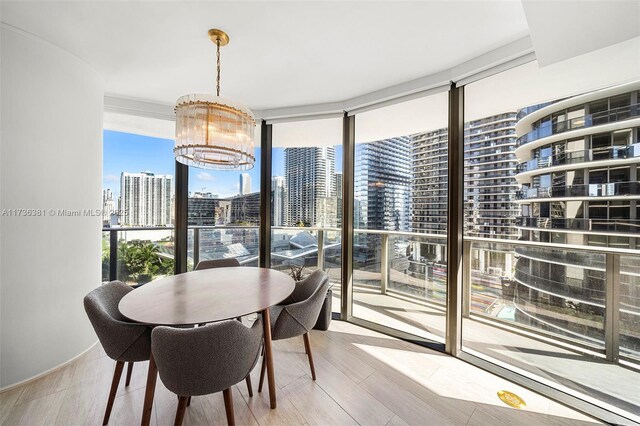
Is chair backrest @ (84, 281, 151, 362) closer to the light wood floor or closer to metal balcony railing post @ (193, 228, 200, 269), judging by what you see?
the light wood floor

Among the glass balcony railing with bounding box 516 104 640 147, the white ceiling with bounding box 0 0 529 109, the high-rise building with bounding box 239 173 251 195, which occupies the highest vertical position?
the white ceiling with bounding box 0 0 529 109

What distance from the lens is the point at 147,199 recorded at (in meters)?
3.33

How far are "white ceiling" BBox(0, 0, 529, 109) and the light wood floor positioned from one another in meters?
2.68

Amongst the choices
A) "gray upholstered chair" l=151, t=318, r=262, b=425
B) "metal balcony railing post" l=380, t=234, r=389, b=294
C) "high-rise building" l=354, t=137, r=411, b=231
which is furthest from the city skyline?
"gray upholstered chair" l=151, t=318, r=262, b=425

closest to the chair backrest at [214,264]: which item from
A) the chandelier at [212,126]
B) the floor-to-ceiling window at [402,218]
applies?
the chandelier at [212,126]

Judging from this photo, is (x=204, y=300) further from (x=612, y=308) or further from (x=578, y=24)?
(x=612, y=308)

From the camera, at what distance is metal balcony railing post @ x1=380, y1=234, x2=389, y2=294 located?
3162mm

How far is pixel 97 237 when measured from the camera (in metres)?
2.50

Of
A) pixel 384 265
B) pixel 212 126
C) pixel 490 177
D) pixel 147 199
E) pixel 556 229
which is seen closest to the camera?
pixel 212 126

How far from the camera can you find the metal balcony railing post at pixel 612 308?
1.73 metres

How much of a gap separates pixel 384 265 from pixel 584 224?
1.87m

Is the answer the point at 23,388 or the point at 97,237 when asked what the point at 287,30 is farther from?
the point at 23,388

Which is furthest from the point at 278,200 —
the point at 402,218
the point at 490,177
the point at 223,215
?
the point at 490,177

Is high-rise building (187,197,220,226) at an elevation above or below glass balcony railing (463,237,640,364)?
above
